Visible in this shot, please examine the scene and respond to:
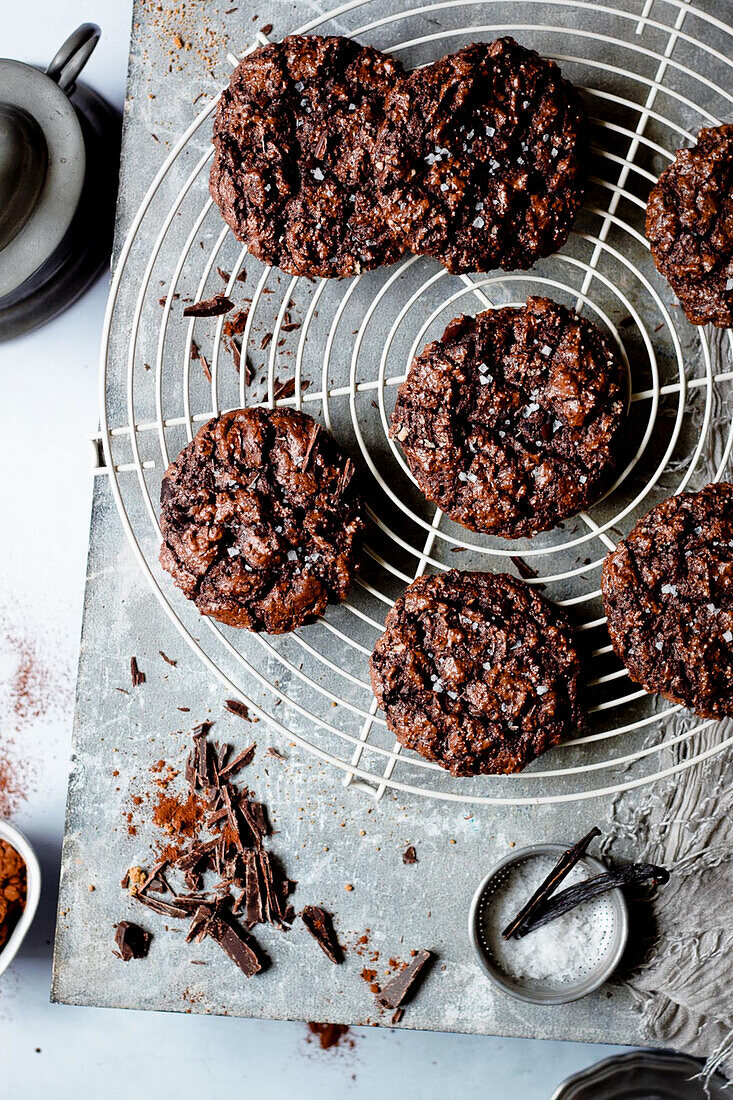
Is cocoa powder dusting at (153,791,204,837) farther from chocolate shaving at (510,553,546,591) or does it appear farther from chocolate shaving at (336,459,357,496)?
chocolate shaving at (510,553,546,591)

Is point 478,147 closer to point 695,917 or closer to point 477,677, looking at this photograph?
point 477,677

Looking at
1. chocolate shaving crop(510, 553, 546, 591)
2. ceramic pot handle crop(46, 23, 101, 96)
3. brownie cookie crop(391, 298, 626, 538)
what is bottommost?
chocolate shaving crop(510, 553, 546, 591)

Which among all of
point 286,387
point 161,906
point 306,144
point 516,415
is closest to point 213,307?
point 286,387

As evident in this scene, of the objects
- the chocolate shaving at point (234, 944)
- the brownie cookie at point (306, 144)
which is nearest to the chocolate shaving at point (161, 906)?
the chocolate shaving at point (234, 944)

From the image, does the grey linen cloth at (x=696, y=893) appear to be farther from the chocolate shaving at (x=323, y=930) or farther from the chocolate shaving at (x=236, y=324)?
the chocolate shaving at (x=236, y=324)

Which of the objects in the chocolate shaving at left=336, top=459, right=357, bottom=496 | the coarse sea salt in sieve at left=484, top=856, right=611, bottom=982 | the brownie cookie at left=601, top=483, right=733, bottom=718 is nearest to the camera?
the brownie cookie at left=601, top=483, right=733, bottom=718

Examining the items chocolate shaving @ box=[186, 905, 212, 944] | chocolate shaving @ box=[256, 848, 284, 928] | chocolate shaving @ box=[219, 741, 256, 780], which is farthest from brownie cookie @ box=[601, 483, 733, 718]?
chocolate shaving @ box=[186, 905, 212, 944]

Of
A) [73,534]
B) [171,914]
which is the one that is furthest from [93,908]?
[73,534]
